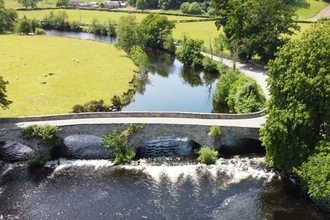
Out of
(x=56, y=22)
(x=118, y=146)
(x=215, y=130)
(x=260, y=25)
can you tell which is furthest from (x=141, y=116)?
(x=56, y=22)

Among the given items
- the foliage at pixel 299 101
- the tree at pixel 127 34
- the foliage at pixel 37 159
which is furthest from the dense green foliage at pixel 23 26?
the foliage at pixel 299 101

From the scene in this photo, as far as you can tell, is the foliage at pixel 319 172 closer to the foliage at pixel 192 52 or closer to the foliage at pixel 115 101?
the foliage at pixel 115 101

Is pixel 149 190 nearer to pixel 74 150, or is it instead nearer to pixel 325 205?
pixel 74 150

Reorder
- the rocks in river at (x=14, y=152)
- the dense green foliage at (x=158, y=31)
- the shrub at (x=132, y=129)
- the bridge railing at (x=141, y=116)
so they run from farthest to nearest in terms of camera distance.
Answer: the dense green foliage at (x=158, y=31) < the bridge railing at (x=141, y=116) < the rocks in river at (x=14, y=152) < the shrub at (x=132, y=129)

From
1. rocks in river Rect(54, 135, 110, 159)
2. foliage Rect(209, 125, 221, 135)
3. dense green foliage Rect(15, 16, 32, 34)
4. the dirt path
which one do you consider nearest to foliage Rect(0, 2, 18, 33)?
dense green foliage Rect(15, 16, 32, 34)

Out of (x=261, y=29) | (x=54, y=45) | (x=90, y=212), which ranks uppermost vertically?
(x=261, y=29)

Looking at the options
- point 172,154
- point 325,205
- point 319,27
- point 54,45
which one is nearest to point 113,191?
point 172,154
